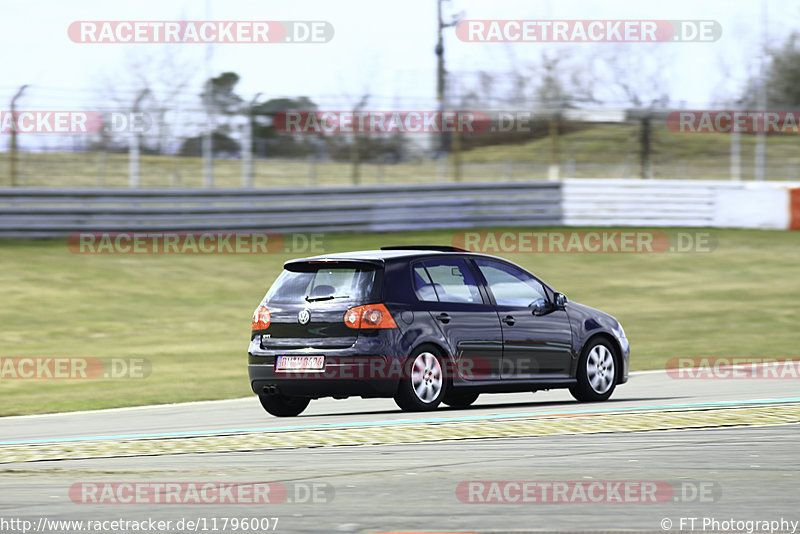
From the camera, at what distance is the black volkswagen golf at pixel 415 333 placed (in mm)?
11156

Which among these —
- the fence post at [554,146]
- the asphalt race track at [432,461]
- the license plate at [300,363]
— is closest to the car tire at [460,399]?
the asphalt race track at [432,461]

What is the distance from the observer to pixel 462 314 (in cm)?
1169

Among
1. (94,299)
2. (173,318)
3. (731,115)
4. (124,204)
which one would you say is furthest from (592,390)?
(731,115)

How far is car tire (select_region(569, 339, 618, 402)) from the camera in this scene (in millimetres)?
12477

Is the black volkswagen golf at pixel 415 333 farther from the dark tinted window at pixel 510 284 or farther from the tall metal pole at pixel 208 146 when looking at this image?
the tall metal pole at pixel 208 146

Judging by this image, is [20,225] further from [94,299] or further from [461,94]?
[461,94]

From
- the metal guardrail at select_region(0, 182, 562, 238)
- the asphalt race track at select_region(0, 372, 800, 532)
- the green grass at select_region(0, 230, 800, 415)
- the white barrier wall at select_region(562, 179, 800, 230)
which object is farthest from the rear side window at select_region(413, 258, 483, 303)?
the white barrier wall at select_region(562, 179, 800, 230)

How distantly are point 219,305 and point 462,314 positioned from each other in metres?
9.37

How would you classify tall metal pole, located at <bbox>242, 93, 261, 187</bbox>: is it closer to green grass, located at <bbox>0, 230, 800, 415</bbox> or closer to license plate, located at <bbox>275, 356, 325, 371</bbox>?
green grass, located at <bbox>0, 230, 800, 415</bbox>

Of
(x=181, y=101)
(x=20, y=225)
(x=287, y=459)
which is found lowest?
(x=287, y=459)

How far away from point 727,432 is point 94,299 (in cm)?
1280

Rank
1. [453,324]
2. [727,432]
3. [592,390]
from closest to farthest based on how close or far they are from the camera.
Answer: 1. [727,432]
2. [453,324]
3. [592,390]

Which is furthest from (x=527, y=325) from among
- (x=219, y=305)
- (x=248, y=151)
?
(x=248, y=151)

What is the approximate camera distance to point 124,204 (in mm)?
25141
